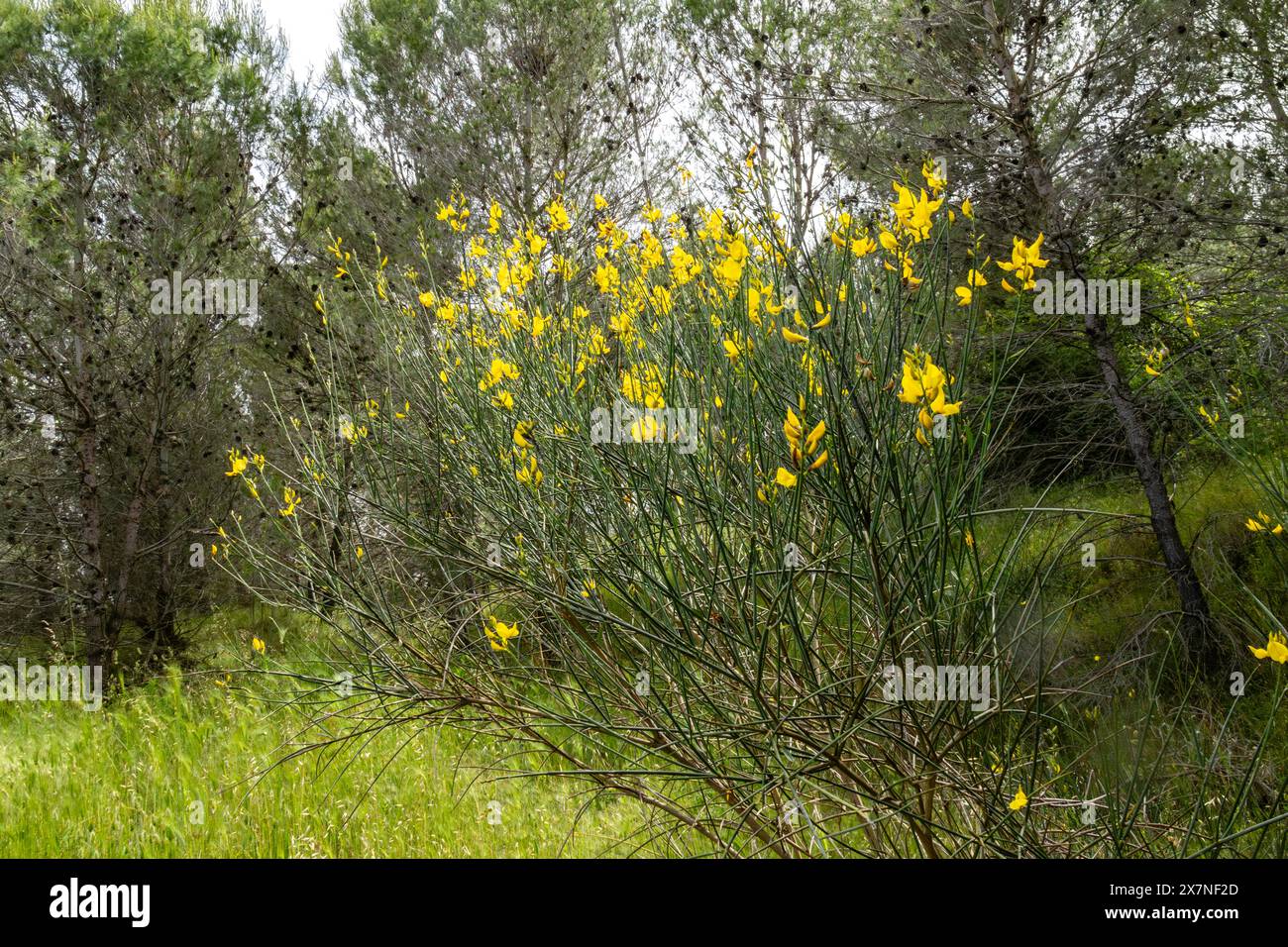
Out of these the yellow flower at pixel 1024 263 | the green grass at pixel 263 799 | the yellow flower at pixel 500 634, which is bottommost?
the green grass at pixel 263 799

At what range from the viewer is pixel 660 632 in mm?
1856

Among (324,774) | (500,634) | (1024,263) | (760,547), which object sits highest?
(1024,263)

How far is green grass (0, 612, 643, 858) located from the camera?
333 cm

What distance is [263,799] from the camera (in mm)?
3678

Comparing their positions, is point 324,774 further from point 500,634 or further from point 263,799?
point 500,634

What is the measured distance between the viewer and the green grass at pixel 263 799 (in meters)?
3.33

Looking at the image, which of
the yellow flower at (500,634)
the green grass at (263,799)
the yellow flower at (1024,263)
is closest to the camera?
the yellow flower at (1024,263)

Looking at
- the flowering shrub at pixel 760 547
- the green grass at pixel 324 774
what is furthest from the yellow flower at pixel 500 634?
the green grass at pixel 324 774

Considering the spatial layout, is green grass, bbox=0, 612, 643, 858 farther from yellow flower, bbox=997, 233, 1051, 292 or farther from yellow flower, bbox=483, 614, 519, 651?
yellow flower, bbox=997, 233, 1051, 292

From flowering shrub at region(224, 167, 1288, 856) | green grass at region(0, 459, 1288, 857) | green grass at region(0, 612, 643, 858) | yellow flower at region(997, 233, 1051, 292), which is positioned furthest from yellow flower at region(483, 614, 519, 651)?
yellow flower at region(997, 233, 1051, 292)

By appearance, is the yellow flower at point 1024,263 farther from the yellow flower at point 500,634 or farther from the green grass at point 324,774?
the green grass at point 324,774

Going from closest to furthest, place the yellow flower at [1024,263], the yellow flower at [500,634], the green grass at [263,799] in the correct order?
the yellow flower at [1024,263] → the yellow flower at [500,634] → the green grass at [263,799]

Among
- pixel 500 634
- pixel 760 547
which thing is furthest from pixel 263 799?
pixel 760 547
